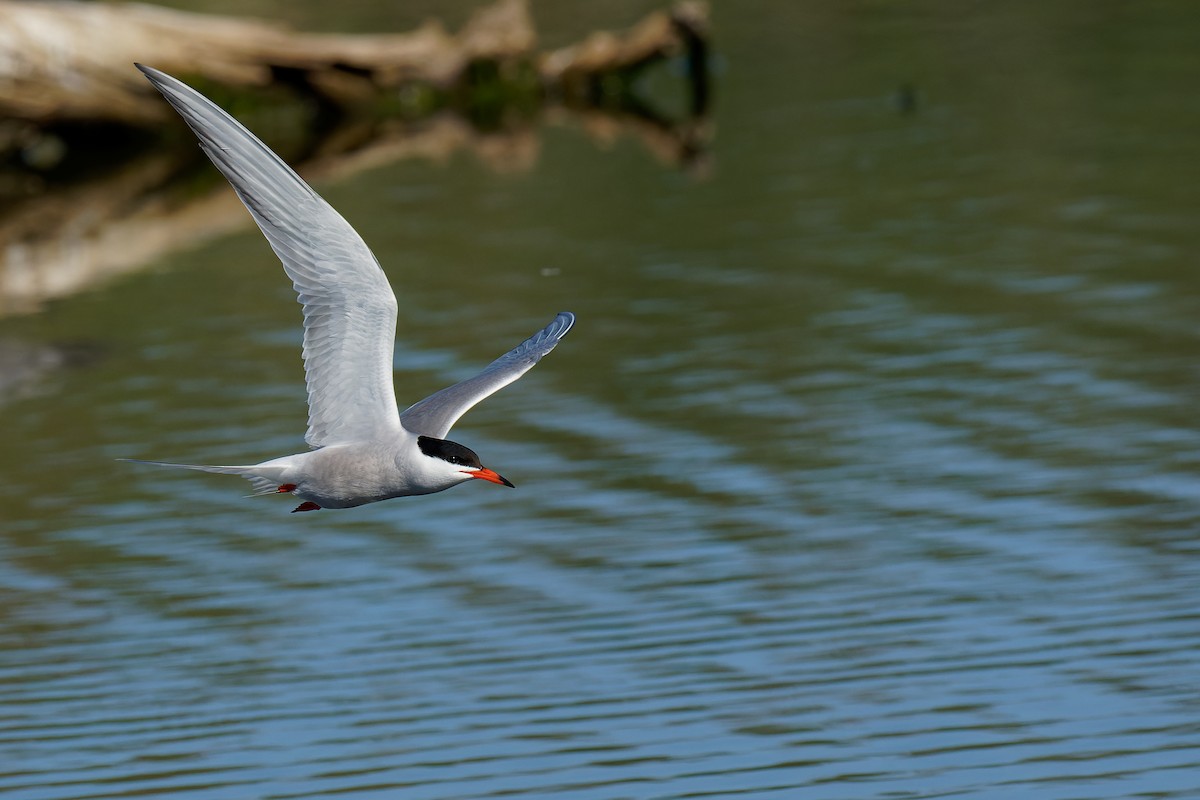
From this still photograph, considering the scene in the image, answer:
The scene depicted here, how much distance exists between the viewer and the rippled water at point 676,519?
8.64 metres

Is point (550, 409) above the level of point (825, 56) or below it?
below

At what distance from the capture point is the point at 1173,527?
10.5 meters

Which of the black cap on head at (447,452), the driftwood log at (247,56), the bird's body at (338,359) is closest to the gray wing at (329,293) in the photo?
the bird's body at (338,359)

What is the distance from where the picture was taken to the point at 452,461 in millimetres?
6973

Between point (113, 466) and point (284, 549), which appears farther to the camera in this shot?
point (113, 466)

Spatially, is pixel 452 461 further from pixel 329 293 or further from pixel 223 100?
pixel 223 100

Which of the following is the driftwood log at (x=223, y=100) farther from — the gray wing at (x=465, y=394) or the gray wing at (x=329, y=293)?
the gray wing at (x=329, y=293)

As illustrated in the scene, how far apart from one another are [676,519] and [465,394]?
381cm

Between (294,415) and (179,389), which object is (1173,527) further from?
(179,389)

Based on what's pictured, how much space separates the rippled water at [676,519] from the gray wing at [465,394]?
1.68 m

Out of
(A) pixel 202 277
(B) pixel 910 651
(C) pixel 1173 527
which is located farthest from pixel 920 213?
(B) pixel 910 651

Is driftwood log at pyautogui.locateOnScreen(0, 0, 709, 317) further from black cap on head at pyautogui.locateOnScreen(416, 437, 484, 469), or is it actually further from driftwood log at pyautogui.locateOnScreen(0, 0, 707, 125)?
black cap on head at pyautogui.locateOnScreen(416, 437, 484, 469)

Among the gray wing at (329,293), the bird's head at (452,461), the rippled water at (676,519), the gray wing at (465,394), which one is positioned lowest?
the rippled water at (676,519)

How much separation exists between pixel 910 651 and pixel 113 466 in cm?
628
